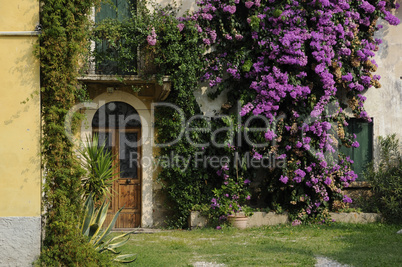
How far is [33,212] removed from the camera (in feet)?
21.0

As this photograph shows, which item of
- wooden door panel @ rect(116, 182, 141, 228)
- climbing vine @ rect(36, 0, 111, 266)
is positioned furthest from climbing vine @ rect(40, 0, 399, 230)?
climbing vine @ rect(36, 0, 111, 266)

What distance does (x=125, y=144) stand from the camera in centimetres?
1187

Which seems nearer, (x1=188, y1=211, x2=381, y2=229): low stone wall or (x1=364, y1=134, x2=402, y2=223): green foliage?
(x1=188, y1=211, x2=381, y2=229): low stone wall

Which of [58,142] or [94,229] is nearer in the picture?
[58,142]

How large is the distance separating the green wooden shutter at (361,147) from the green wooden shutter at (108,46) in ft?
17.9

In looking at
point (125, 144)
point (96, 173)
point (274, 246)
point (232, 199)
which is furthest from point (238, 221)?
point (96, 173)

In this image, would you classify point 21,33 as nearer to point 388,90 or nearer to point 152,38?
Result: point 152,38

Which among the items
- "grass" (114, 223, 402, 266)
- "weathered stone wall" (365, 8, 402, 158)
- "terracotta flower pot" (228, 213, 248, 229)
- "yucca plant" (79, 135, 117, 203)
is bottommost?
"grass" (114, 223, 402, 266)

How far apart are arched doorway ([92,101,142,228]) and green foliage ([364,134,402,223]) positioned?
17.8 ft

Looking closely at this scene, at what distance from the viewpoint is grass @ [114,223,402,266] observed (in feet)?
25.0

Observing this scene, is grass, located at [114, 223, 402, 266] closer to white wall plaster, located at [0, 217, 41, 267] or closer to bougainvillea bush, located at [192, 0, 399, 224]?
bougainvillea bush, located at [192, 0, 399, 224]

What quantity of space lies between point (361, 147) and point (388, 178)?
994 millimetres

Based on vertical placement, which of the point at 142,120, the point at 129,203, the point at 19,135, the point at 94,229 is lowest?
the point at 129,203

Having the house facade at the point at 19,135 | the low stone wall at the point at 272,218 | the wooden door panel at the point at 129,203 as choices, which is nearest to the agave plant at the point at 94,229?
the house facade at the point at 19,135
